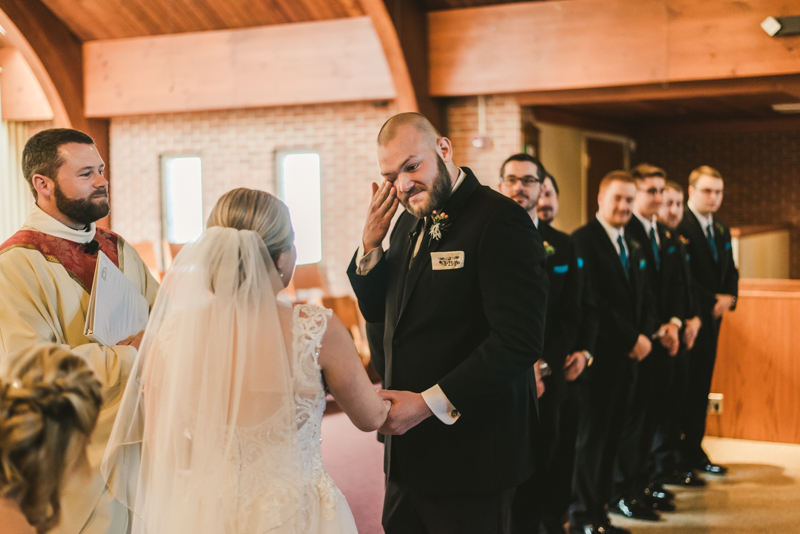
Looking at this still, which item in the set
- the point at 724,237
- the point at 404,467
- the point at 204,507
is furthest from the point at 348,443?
the point at 204,507

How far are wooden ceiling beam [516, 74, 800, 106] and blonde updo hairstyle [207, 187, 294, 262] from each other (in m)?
6.23

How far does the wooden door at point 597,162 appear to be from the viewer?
1076 centimetres

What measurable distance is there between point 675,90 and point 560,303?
4579 millimetres

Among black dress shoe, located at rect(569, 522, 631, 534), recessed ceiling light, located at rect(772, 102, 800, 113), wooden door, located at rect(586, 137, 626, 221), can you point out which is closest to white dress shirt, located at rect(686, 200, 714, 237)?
black dress shoe, located at rect(569, 522, 631, 534)

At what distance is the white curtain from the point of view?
443 inches

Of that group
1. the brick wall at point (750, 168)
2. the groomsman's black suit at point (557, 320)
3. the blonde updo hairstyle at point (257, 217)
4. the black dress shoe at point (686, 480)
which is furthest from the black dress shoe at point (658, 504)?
the brick wall at point (750, 168)

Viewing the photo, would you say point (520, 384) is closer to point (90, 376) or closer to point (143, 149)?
point (90, 376)

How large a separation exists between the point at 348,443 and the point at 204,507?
3.83 metres

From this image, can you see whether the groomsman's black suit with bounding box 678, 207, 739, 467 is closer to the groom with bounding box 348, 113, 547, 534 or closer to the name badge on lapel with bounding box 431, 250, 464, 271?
the groom with bounding box 348, 113, 547, 534

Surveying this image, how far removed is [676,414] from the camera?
5.01 meters

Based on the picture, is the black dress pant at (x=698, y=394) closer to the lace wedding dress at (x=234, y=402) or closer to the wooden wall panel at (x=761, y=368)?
the wooden wall panel at (x=761, y=368)

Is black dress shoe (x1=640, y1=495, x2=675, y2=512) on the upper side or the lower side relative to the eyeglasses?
→ lower

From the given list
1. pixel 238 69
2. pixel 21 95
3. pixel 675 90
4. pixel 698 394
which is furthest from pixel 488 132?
pixel 21 95

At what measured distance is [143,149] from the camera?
10438 millimetres
